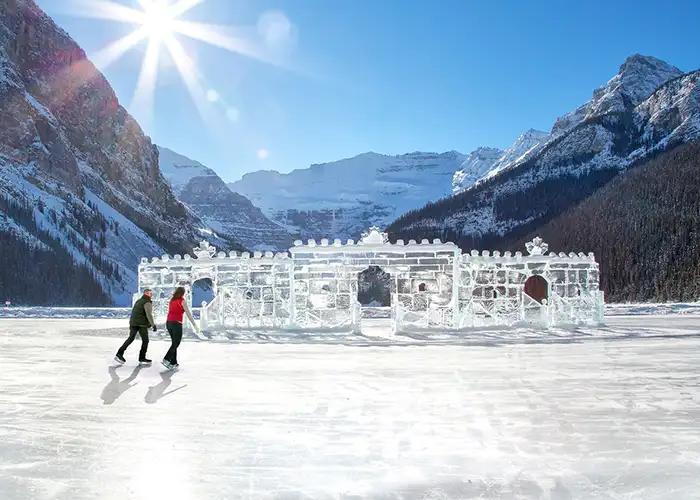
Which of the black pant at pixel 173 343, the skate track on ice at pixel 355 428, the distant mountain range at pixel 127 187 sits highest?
the distant mountain range at pixel 127 187

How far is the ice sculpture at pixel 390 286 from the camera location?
1964 centimetres

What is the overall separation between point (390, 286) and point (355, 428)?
12.8 metres

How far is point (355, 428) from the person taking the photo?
259 inches

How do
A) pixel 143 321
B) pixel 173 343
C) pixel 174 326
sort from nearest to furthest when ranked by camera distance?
pixel 173 343, pixel 174 326, pixel 143 321

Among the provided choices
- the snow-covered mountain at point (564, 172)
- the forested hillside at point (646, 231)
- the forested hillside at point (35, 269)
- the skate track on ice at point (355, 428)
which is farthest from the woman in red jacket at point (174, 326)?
the snow-covered mountain at point (564, 172)

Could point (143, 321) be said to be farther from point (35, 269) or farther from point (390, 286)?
point (35, 269)

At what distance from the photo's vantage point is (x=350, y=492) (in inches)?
186

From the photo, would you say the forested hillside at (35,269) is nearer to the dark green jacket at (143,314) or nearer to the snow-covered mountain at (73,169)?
the snow-covered mountain at (73,169)

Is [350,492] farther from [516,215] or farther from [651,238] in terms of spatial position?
[516,215]

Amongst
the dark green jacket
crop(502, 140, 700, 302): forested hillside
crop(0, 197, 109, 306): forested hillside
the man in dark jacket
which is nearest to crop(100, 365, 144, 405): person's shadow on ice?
the man in dark jacket

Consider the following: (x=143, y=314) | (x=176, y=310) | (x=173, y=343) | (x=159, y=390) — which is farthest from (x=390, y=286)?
(x=159, y=390)

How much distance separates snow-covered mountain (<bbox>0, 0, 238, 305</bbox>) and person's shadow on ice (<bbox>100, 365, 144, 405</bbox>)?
8020 centimetres

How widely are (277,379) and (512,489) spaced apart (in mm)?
5570

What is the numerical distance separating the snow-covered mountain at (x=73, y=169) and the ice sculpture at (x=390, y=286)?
71426 mm
